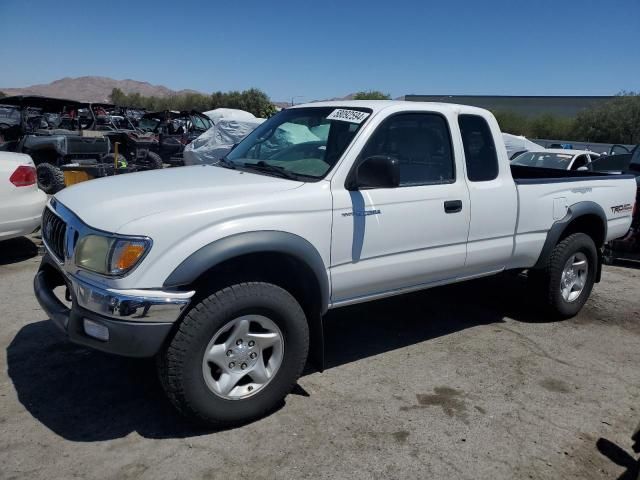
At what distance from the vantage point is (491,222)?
4.30 metres

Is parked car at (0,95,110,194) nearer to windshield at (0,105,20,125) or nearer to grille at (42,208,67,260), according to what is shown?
windshield at (0,105,20,125)

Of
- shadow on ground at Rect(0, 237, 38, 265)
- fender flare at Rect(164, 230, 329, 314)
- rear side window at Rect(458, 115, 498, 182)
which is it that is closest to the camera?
fender flare at Rect(164, 230, 329, 314)

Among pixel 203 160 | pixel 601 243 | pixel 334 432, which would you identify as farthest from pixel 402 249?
pixel 203 160

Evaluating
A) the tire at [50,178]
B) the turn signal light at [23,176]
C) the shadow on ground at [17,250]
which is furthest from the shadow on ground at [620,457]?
the tire at [50,178]

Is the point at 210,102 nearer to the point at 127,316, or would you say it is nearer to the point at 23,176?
the point at 23,176

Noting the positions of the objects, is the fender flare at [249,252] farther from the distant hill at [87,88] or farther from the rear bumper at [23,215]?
the distant hill at [87,88]

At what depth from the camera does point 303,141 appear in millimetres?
3998

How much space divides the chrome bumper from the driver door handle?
78.9 inches

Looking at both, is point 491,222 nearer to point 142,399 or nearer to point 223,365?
point 223,365

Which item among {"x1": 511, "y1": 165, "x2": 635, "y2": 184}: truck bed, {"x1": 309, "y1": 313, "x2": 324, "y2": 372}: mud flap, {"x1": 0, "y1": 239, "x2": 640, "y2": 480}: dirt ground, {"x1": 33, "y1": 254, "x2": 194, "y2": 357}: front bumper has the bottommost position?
{"x1": 0, "y1": 239, "x2": 640, "y2": 480}: dirt ground

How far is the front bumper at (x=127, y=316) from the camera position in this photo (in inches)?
108

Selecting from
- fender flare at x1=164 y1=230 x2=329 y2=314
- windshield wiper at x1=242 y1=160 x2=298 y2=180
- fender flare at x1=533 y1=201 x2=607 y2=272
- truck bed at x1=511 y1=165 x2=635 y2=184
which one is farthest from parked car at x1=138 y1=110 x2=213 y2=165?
fender flare at x1=164 y1=230 x2=329 y2=314

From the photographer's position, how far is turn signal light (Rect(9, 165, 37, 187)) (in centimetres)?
625

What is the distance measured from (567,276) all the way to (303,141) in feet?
9.72
